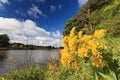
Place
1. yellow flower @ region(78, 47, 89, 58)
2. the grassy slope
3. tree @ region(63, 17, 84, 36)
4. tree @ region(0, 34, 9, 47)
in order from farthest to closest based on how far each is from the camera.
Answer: tree @ region(0, 34, 9, 47)
tree @ region(63, 17, 84, 36)
the grassy slope
yellow flower @ region(78, 47, 89, 58)

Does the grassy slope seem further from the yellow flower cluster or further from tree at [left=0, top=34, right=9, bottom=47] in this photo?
tree at [left=0, top=34, right=9, bottom=47]

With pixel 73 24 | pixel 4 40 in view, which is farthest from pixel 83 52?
pixel 4 40

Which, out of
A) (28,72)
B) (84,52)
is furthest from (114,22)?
(84,52)

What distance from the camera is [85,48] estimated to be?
123 inches

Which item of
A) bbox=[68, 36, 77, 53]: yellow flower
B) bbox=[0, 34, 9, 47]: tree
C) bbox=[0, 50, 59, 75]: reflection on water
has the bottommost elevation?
bbox=[0, 50, 59, 75]: reflection on water

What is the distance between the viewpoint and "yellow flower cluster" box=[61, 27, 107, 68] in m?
3.10

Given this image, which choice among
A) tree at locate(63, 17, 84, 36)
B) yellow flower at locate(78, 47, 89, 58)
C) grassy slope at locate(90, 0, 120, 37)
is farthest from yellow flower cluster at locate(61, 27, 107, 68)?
tree at locate(63, 17, 84, 36)

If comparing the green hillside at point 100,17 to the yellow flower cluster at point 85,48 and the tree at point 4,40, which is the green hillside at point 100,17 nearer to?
the yellow flower cluster at point 85,48

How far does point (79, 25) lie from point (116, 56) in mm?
26958

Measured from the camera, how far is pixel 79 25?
30.2m

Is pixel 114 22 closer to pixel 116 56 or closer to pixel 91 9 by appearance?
pixel 91 9

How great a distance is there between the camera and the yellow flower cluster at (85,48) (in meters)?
3.10

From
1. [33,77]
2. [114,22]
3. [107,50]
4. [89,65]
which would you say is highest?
→ [114,22]

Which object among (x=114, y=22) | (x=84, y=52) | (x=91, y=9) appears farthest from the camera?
(x=91, y=9)
